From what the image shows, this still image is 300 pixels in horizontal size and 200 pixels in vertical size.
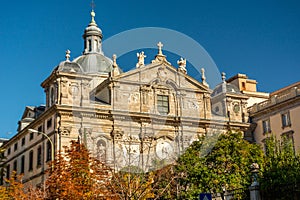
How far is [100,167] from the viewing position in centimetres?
3281

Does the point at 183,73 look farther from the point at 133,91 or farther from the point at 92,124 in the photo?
the point at 92,124

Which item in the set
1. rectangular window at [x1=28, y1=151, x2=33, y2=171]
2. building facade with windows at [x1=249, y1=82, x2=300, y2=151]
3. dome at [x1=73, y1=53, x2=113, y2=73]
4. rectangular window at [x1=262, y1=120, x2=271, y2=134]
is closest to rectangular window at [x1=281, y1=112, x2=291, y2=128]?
building facade with windows at [x1=249, y1=82, x2=300, y2=151]

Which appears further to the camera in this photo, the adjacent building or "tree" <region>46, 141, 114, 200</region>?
the adjacent building

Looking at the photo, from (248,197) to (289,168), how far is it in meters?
2.93

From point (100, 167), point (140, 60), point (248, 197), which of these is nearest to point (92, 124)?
point (140, 60)

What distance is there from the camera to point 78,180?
29281 mm

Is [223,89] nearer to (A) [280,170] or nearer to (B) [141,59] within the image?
(B) [141,59]

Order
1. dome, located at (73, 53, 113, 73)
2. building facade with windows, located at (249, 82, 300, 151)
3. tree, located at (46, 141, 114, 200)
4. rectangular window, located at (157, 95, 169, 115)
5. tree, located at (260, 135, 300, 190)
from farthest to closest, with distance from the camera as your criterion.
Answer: dome, located at (73, 53, 113, 73) < rectangular window, located at (157, 95, 169, 115) < building facade with windows, located at (249, 82, 300, 151) < tree, located at (46, 141, 114, 200) < tree, located at (260, 135, 300, 190)

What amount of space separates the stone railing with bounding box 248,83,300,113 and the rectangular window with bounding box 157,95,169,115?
9730mm

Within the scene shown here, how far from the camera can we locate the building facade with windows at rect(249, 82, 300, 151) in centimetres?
4548

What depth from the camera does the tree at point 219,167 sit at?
3122 cm

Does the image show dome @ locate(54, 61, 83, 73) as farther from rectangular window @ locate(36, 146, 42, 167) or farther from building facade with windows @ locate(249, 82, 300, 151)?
building facade with windows @ locate(249, 82, 300, 151)

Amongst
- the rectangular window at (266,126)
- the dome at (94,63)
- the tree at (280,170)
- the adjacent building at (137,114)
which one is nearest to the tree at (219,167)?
the tree at (280,170)

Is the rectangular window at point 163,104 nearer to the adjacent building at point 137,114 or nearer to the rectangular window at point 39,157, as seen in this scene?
the adjacent building at point 137,114
